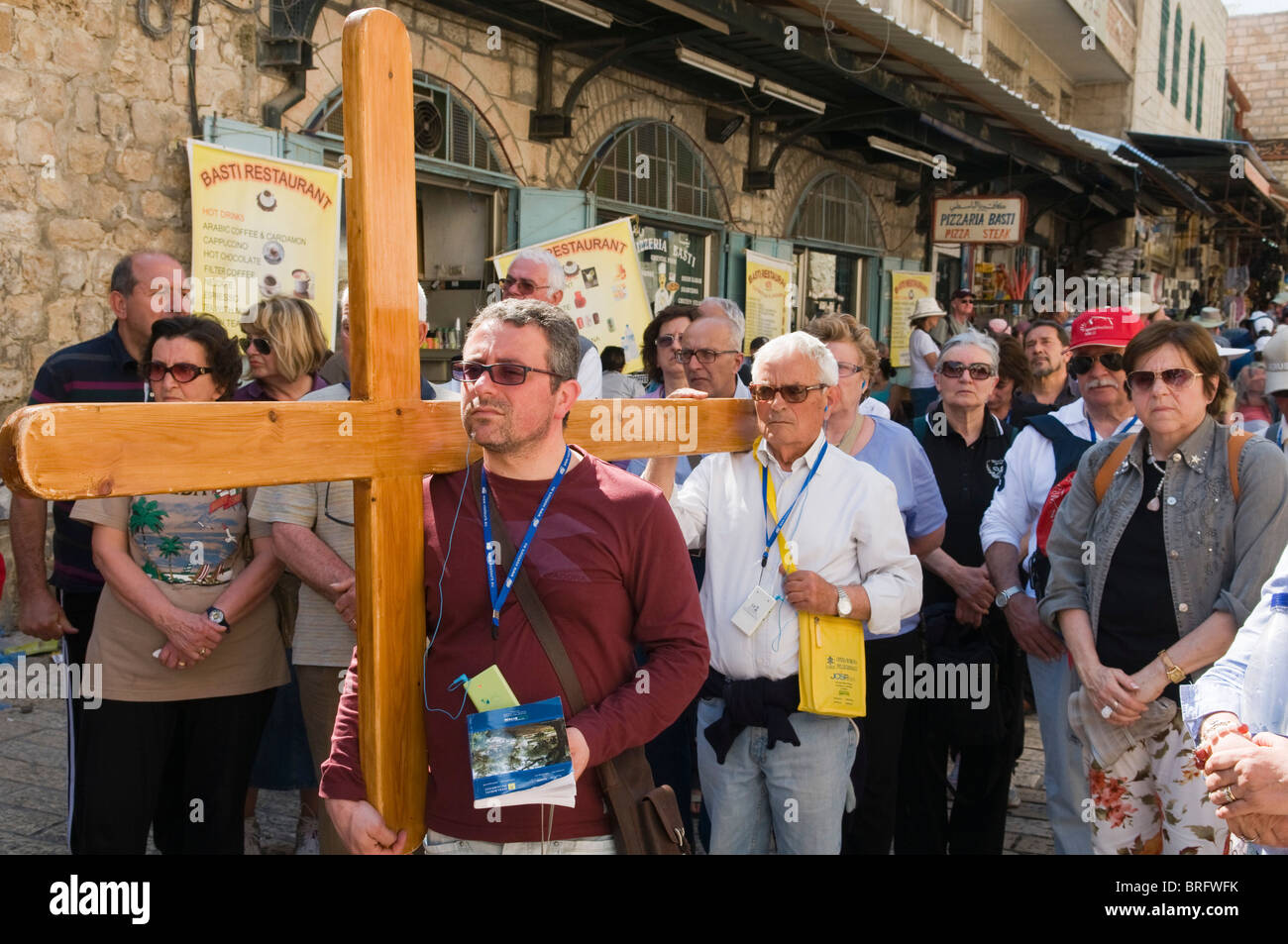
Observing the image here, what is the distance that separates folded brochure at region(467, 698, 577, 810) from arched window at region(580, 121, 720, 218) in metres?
8.04

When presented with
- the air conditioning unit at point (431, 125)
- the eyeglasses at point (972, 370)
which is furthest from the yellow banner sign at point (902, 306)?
the eyeglasses at point (972, 370)

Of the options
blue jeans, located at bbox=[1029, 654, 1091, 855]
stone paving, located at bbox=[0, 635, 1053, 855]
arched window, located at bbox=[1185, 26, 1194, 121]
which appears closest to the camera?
blue jeans, located at bbox=[1029, 654, 1091, 855]

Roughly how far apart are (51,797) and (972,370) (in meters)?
4.12

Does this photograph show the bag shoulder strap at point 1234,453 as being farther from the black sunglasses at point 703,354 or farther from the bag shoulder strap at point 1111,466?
the black sunglasses at point 703,354

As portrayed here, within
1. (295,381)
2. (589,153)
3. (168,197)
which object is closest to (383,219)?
(295,381)

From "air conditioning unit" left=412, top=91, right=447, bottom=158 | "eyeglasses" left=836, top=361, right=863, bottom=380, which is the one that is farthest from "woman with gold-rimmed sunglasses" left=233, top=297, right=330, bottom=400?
"air conditioning unit" left=412, top=91, right=447, bottom=158

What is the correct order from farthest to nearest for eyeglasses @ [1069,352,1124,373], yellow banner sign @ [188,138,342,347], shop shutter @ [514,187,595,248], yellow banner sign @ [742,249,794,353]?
yellow banner sign @ [742,249,794,353] → shop shutter @ [514,187,595,248] → yellow banner sign @ [188,138,342,347] → eyeglasses @ [1069,352,1124,373]

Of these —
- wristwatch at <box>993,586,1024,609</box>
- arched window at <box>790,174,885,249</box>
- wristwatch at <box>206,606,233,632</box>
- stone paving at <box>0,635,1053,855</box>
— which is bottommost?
stone paving at <box>0,635,1053,855</box>

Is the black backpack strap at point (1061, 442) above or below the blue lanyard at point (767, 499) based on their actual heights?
above

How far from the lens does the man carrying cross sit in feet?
7.09

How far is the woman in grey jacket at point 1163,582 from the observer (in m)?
3.13

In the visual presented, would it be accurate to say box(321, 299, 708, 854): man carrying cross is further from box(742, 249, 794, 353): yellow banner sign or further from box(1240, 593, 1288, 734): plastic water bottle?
box(742, 249, 794, 353): yellow banner sign
